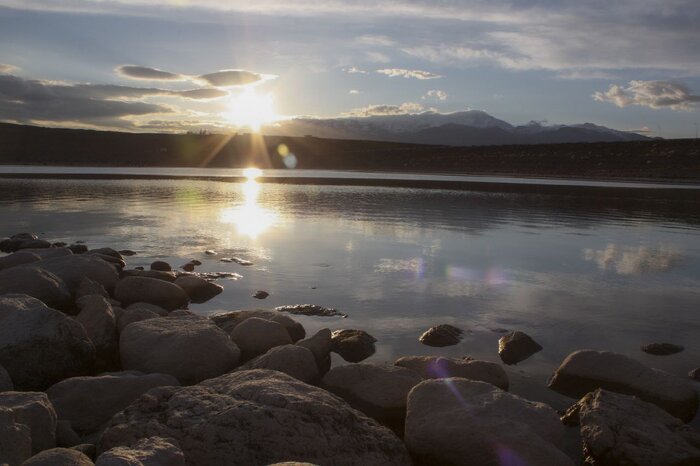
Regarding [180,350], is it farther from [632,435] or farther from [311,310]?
[632,435]

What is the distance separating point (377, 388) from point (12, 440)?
11.8ft

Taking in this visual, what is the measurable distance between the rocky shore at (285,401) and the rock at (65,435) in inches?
0.6

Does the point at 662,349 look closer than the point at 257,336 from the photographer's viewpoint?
No

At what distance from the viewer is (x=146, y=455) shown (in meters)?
4.26

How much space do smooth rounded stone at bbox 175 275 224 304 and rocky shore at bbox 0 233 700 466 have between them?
7.35 feet

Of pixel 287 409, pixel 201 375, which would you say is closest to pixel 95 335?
pixel 201 375

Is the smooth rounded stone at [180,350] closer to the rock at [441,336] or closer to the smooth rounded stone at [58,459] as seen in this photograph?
the smooth rounded stone at [58,459]

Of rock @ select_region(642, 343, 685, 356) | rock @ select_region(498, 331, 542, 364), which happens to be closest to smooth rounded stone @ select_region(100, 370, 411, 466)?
rock @ select_region(498, 331, 542, 364)

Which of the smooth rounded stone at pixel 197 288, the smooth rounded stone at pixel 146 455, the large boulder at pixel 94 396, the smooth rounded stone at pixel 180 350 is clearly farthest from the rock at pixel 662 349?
the smooth rounded stone at pixel 197 288

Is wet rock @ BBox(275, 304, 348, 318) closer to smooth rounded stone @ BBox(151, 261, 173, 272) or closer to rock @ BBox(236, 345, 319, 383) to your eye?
rock @ BBox(236, 345, 319, 383)

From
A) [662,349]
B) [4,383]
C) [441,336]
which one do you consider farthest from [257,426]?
[662,349]

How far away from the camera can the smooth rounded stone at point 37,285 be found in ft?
30.7

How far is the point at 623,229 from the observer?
22172 mm

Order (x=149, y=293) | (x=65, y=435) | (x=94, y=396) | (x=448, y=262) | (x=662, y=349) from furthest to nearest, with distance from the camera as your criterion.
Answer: (x=448, y=262), (x=149, y=293), (x=662, y=349), (x=94, y=396), (x=65, y=435)
